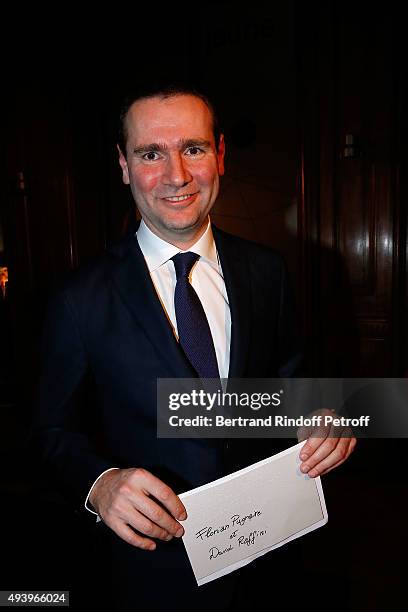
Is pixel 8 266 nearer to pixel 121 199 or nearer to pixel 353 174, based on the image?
pixel 121 199

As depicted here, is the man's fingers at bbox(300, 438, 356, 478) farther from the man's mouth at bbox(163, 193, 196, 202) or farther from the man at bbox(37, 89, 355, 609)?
the man's mouth at bbox(163, 193, 196, 202)

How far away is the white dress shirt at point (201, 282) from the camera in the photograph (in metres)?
1.11

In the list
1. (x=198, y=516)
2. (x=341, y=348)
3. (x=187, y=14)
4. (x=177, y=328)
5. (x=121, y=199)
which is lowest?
(x=341, y=348)

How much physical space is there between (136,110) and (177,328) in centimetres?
49

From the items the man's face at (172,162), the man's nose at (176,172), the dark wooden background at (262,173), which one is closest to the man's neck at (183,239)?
the man's face at (172,162)

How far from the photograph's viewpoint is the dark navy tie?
3.43 ft

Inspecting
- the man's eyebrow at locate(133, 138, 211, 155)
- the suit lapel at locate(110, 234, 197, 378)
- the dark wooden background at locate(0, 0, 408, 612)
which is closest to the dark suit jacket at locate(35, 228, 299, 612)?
the suit lapel at locate(110, 234, 197, 378)

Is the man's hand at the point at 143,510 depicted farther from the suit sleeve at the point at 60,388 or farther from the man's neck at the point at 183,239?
the man's neck at the point at 183,239

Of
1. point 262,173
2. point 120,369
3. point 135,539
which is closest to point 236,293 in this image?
point 120,369

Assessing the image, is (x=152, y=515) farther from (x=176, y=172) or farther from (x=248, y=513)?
(x=176, y=172)

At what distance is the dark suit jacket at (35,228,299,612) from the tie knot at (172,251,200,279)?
0.26 ft

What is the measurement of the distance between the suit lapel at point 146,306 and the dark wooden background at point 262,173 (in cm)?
191

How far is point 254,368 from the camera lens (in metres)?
1.12

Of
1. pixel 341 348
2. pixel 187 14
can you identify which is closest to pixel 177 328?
pixel 341 348
